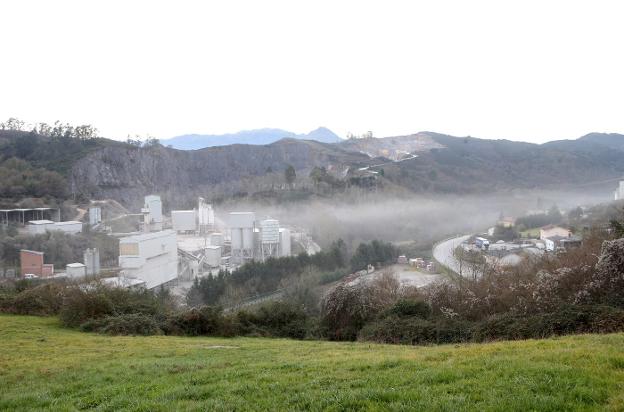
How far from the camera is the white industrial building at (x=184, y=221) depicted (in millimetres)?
49875

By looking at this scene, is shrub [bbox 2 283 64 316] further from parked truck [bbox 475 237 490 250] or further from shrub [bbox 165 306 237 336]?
parked truck [bbox 475 237 490 250]

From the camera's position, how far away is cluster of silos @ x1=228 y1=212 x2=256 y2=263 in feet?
129

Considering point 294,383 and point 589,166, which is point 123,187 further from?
point 589,166

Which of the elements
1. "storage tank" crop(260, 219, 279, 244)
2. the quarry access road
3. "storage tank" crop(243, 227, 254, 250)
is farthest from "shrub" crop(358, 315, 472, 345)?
"storage tank" crop(243, 227, 254, 250)

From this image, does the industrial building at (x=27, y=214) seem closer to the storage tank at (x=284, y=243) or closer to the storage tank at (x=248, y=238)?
the storage tank at (x=248, y=238)

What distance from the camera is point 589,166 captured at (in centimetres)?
9000

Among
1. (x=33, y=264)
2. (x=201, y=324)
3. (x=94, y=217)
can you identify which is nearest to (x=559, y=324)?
(x=201, y=324)

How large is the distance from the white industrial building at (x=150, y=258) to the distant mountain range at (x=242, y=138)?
→ 318 ft

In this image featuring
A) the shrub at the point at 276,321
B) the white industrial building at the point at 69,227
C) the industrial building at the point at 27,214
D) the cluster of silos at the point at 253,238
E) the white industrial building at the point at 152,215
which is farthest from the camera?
the white industrial building at the point at 152,215

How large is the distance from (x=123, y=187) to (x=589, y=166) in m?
78.3

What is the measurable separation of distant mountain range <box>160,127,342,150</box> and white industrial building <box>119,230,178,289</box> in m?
97.0

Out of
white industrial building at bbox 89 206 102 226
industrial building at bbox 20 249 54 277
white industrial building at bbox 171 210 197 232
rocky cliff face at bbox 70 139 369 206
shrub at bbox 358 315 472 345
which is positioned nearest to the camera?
shrub at bbox 358 315 472 345

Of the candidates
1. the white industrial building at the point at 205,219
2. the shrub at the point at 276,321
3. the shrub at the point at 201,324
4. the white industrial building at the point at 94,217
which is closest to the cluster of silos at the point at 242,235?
the white industrial building at the point at 205,219

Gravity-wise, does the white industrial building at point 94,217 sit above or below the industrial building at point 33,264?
above
